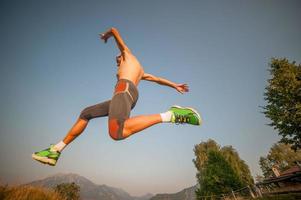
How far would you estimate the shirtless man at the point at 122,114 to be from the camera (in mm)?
2521

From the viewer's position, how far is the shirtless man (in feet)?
8.27

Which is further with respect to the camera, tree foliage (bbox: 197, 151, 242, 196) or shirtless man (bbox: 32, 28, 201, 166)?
tree foliage (bbox: 197, 151, 242, 196)

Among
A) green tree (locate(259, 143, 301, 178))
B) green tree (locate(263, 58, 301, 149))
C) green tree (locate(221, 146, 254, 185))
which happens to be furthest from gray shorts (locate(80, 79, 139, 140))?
green tree (locate(259, 143, 301, 178))

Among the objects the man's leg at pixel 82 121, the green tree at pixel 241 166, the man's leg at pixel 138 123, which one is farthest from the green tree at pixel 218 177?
the man's leg at pixel 82 121

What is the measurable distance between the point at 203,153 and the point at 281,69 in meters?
30.2

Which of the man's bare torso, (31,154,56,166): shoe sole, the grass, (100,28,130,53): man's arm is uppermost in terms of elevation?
(100,28,130,53): man's arm

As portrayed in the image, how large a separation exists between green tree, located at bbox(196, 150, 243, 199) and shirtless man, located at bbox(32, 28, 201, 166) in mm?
31013

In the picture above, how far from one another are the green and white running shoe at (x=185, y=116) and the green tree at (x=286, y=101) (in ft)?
54.0

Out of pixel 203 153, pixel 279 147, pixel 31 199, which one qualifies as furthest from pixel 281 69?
pixel 279 147

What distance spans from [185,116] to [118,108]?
1.27 m

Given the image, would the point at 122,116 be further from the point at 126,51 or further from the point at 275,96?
the point at 275,96

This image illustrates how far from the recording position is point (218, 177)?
99.5 feet

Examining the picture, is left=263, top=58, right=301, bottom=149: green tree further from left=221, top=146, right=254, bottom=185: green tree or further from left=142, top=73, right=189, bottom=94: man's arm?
left=221, top=146, right=254, bottom=185: green tree

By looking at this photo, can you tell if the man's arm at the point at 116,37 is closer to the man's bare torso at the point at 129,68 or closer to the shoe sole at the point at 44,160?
the man's bare torso at the point at 129,68
